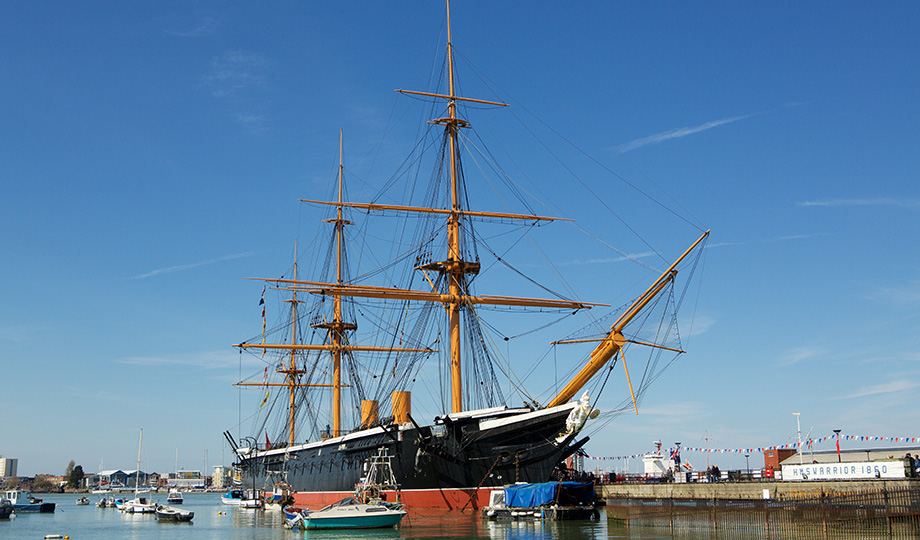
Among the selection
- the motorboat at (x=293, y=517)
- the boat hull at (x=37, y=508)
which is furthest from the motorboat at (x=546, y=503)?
the boat hull at (x=37, y=508)

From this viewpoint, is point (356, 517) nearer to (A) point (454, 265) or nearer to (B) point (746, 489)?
(A) point (454, 265)

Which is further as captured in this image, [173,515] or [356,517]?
[173,515]

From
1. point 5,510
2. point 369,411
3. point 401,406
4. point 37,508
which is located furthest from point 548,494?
point 37,508

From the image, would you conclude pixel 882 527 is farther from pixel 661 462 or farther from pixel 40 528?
pixel 40 528

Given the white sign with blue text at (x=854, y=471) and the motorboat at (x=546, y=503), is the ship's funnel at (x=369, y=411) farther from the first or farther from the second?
the white sign with blue text at (x=854, y=471)

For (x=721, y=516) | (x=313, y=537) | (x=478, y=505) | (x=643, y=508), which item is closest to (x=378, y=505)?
(x=313, y=537)

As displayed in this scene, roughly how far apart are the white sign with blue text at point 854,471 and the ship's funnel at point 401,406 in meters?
21.9

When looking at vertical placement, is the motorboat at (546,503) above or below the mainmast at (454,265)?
below

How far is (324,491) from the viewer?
5528cm

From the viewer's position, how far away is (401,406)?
46062 mm

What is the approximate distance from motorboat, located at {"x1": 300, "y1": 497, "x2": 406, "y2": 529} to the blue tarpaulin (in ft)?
17.5

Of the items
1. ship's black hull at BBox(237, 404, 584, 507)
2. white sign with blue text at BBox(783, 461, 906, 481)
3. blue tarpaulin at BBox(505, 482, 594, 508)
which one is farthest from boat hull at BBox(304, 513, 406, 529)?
white sign with blue text at BBox(783, 461, 906, 481)

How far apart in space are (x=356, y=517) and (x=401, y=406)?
1030 cm

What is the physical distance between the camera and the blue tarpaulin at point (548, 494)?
3653 cm
